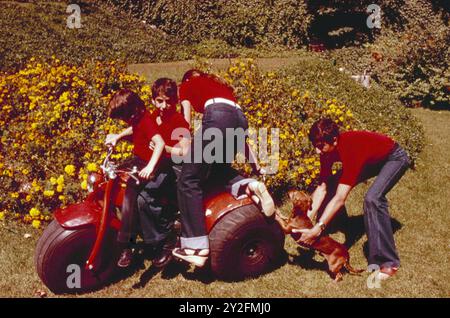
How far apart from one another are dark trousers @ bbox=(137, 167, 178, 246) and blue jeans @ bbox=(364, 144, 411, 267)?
6.17 ft

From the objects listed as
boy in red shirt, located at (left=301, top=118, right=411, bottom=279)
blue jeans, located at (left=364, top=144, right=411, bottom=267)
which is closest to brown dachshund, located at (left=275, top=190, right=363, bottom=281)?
boy in red shirt, located at (left=301, top=118, right=411, bottom=279)

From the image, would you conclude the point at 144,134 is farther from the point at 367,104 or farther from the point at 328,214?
the point at 367,104

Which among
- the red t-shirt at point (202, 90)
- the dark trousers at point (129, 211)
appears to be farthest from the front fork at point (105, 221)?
the red t-shirt at point (202, 90)

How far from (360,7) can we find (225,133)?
18429 mm

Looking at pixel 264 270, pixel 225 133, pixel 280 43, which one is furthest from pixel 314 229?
pixel 280 43

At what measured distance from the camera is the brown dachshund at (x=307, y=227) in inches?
161

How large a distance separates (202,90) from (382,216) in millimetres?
2100

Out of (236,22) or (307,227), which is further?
(236,22)

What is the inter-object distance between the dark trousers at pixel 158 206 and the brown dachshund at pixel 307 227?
1.02 meters

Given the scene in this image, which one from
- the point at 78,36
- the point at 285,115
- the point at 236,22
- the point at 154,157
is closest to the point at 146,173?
the point at 154,157

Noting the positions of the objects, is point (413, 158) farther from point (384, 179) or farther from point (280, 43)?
point (280, 43)

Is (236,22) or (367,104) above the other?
(236,22)

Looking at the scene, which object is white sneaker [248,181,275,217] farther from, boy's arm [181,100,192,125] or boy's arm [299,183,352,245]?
boy's arm [181,100,192,125]

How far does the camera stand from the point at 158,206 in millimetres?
3988
